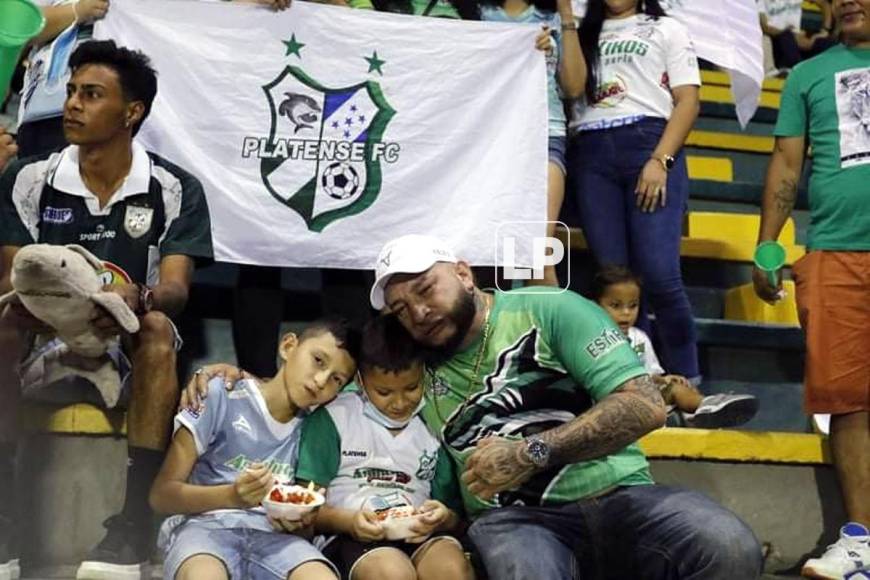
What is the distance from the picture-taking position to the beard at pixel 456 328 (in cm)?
253

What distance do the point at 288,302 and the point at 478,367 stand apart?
1.45m

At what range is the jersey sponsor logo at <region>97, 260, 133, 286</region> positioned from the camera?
2.84 meters

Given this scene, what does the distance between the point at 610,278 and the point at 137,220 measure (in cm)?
151

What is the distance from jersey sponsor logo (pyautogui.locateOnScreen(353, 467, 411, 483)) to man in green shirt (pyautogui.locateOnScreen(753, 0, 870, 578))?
120 cm

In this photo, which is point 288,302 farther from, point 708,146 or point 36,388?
point 708,146

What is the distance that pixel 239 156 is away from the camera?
3646mm

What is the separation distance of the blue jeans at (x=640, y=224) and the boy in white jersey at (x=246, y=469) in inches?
53.1

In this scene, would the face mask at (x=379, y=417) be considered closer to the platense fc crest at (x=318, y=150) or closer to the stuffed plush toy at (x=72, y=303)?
the stuffed plush toy at (x=72, y=303)

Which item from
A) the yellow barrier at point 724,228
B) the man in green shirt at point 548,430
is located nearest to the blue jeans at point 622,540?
the man in green shirt at point 548,430

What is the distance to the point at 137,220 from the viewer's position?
10.2ft

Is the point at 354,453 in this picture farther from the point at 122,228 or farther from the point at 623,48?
the point at 623,48

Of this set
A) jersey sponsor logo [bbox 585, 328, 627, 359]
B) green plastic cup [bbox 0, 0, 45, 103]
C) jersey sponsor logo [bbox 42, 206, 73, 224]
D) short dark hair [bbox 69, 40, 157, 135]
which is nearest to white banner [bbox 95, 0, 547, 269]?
short dark hair [bbox 69, 40, 157, 135]

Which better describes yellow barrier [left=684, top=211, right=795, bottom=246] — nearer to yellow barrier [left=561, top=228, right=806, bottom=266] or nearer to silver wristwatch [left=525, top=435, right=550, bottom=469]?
yellow barrier [left=561, top=228, right=806, bottom=266]

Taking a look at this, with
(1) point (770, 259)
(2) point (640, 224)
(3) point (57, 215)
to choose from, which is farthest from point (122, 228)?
(1) point (770, 259)
